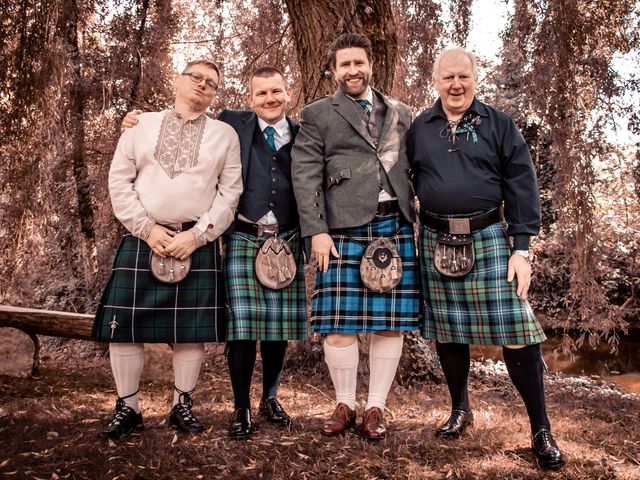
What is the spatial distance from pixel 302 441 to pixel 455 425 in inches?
26.0

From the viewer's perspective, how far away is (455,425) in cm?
261

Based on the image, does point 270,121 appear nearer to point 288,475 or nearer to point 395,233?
point 395,233

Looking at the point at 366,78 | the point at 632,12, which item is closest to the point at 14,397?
the point at 366,78

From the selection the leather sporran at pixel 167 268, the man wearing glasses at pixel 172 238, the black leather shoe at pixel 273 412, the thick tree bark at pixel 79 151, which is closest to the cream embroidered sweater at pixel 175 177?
the man wearing glasses at pixel 172 238

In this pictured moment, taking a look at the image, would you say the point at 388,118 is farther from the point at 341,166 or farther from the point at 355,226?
the point at 355,226

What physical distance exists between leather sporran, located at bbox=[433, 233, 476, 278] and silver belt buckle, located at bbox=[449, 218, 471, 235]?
13mm

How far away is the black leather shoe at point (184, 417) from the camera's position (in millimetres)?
2543

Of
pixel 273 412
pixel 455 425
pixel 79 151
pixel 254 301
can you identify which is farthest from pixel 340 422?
pixel 79 151

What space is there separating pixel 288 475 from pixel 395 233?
41.3 inches

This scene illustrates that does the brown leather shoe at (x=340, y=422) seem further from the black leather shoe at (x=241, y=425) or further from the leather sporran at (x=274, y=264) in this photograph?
the leather sporran at (x=274, y=264)

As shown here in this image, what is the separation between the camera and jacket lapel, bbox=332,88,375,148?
2.56m

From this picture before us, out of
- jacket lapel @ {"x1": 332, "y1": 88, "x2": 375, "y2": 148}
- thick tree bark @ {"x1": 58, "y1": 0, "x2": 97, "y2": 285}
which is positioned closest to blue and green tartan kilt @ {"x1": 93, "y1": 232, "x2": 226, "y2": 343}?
jacket lapel @ {"x1": 332, "y1": 88, "x2": 375, "y2": 148}

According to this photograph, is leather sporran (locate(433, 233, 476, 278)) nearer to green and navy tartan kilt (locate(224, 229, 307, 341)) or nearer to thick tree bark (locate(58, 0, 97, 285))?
green and navy tartan kilt (locate(224, 229, 307, 341))

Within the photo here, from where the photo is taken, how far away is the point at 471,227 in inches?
96.0
